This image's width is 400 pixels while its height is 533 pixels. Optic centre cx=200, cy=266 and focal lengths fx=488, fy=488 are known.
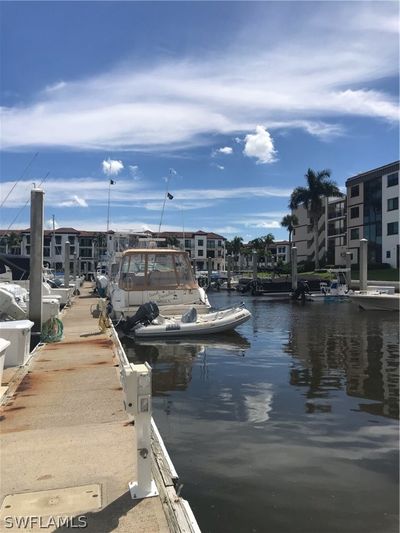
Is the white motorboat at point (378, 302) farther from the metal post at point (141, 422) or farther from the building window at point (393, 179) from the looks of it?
the building window at point (393, 179)

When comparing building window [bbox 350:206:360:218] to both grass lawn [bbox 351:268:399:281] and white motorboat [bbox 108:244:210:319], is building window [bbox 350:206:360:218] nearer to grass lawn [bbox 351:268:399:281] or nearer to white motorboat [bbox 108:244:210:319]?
grass lawn [bbox 351:268:399:281]

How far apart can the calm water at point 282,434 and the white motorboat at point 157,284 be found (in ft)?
12.4

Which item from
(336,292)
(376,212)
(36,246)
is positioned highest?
(376,212)

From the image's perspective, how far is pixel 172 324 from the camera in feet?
55.8

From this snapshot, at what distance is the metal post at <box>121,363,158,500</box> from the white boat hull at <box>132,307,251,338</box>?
12.6 meters

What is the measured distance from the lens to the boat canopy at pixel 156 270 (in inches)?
763

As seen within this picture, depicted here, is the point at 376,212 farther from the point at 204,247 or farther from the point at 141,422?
the point at 204,247

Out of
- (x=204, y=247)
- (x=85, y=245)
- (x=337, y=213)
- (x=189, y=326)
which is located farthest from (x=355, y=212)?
(x=85, y=245)

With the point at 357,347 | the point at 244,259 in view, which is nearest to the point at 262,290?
the point at 357,347

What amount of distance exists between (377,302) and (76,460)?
29.3m

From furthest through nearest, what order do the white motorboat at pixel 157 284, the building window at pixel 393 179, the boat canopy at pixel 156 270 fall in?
the building window at pixel 393 179
the boat canopy at pixel 156 270
the white motorboat at pixel 157 284

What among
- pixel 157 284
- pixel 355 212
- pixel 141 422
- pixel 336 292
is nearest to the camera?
pixel 141 422

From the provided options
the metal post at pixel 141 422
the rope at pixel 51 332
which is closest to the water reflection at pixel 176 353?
the rope at pixel 51 332

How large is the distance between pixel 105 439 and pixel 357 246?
6471cm
